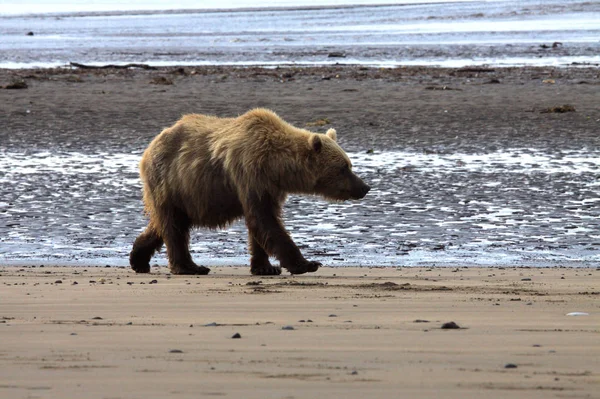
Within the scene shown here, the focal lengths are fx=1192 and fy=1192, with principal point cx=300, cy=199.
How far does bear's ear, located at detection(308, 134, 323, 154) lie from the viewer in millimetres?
8805

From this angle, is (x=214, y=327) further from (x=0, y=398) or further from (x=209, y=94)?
(x=209, y=94)

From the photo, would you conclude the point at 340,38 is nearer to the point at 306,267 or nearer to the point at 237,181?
the point at 237,181

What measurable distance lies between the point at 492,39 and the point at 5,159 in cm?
2757

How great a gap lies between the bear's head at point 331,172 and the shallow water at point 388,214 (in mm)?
542

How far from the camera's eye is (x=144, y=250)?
8992 mm

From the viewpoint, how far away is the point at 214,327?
5.57 m

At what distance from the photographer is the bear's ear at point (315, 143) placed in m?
8.80

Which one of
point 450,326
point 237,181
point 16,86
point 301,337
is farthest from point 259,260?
point 16,86

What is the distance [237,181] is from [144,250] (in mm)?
938

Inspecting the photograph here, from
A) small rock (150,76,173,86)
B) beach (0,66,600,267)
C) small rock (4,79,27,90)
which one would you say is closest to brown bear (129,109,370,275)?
beach (0,66,600,267)

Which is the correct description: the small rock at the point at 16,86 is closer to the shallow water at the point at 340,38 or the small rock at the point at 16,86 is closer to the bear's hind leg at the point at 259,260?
the shallow water at the point at 340,38

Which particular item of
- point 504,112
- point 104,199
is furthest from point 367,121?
point 104,199

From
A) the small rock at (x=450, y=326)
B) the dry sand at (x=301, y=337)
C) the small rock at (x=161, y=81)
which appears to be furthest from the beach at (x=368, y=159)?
the small rock at (x=450, y=326)

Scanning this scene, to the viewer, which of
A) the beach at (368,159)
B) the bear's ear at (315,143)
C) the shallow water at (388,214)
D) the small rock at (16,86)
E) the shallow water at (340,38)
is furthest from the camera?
the shallow water at (340,38)
